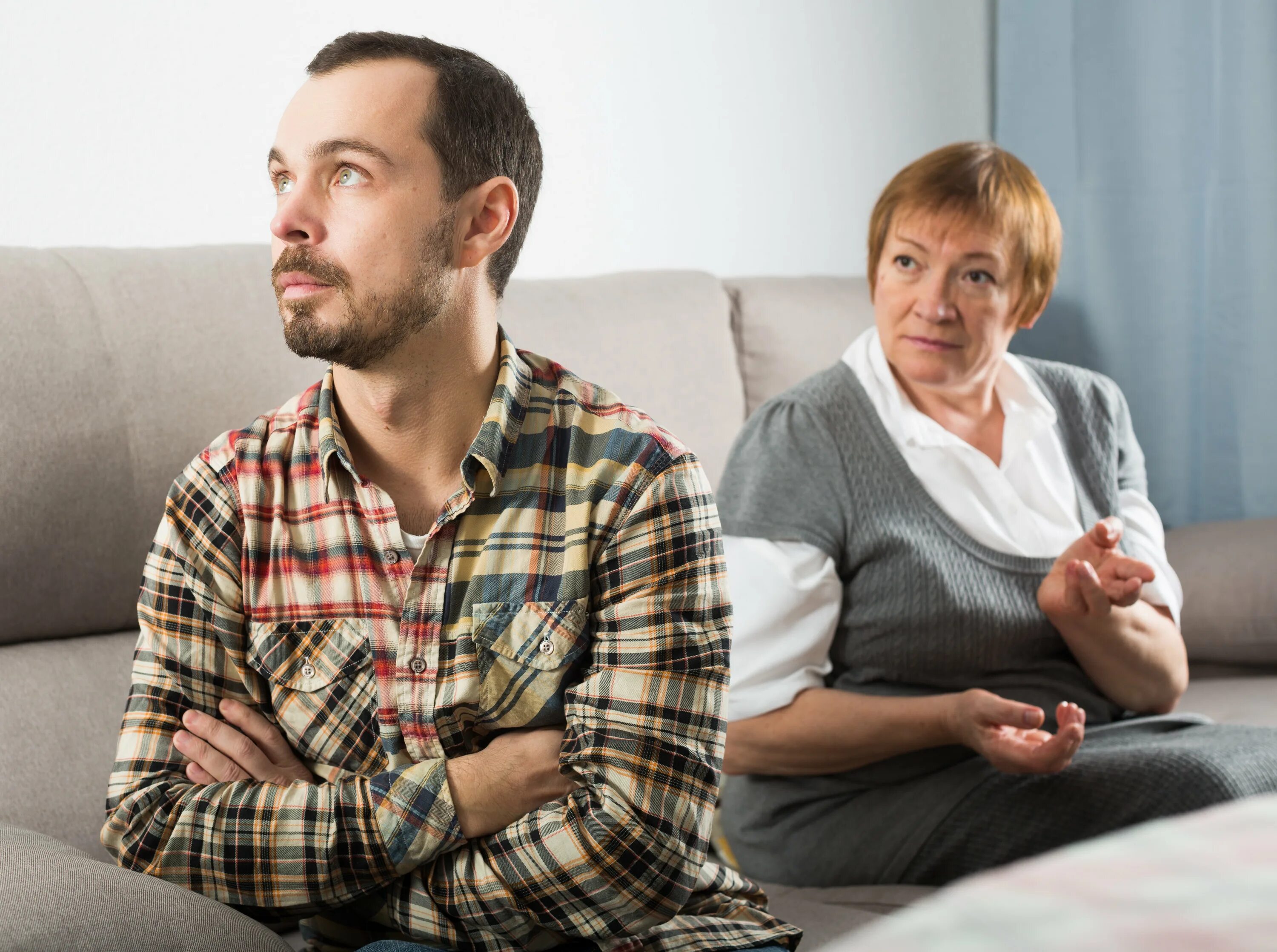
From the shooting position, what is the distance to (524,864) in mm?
1001

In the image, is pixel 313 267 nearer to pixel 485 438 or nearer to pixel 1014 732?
pixel 485 438

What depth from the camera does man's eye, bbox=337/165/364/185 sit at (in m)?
1.07

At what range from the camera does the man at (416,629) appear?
1.00 m

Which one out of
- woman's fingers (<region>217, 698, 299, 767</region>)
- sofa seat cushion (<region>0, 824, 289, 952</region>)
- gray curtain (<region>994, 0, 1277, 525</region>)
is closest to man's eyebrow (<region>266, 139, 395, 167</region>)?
woman's fingers (<region>217, 698, 299, 767</region>)

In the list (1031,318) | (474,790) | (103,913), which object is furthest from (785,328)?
(103,913)

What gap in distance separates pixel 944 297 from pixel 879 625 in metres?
0.40

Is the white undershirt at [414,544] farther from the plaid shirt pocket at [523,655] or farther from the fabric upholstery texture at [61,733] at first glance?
the fabric upholstery texture at [61,733]

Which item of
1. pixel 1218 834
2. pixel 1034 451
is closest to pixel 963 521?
pixel 1034 451

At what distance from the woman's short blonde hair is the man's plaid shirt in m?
0.64

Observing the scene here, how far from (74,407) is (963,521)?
38.9 inches

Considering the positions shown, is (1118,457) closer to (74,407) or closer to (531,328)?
(531,328)

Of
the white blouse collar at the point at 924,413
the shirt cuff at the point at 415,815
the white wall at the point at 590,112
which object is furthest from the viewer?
the white wall at the point at 590,112

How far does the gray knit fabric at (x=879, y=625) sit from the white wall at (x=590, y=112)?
84cm

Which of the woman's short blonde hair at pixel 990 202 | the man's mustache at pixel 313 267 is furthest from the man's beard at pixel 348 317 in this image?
the woman's short blonde hair at pixel 990 202
